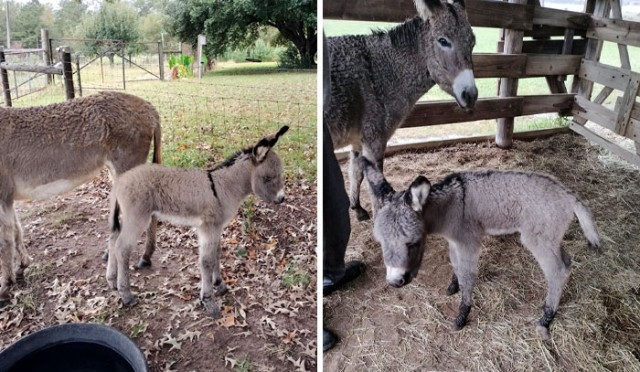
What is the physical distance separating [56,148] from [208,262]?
2.28 feet

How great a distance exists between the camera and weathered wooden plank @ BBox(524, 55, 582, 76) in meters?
1.13

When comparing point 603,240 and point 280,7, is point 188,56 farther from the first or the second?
point 603,240

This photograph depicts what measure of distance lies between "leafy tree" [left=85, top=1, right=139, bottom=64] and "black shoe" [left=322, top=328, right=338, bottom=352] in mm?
1210

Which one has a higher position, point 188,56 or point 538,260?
point 188,56

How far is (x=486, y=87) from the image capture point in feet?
3.71

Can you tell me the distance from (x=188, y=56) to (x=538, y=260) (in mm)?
1359

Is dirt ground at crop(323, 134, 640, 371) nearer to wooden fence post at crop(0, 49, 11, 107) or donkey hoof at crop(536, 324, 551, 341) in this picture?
donkey hoof at crop(536, 324, 551, 341)

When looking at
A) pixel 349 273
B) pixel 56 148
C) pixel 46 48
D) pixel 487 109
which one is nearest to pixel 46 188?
pixel 56 148

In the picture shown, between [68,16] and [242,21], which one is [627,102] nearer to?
[242,21]

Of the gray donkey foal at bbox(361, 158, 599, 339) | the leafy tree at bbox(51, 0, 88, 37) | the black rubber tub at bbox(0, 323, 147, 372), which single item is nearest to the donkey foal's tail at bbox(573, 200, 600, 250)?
the gray donkey foal at bbox(361, 158, 599, 339)

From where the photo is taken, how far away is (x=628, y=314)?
3.73 ft

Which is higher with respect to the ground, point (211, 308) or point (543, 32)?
point (543, 32)

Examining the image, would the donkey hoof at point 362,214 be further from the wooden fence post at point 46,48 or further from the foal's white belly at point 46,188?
the wooden fence post at point 46,48

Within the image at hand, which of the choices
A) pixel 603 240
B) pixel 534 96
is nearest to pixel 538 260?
pixel 603 240
